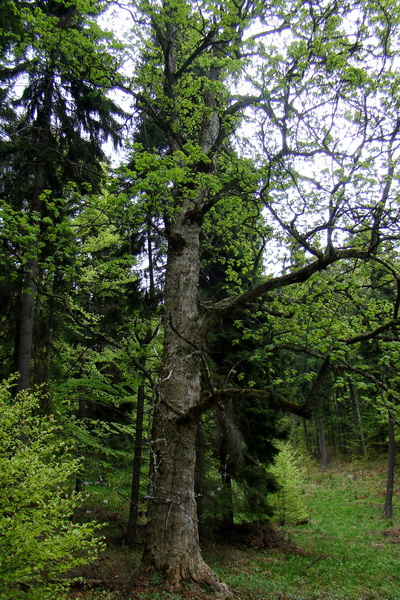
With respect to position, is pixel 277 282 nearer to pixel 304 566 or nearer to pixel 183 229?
pixel 183 229

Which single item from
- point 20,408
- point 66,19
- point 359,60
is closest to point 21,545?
point 20,408

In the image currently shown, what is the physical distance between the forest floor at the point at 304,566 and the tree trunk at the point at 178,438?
0.33 meters

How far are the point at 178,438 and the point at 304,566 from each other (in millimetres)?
5831

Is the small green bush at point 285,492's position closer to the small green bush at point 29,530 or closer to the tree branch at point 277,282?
the tree branch at point 277,282

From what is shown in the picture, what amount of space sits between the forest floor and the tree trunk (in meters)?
0.33

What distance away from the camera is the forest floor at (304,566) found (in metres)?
5.74

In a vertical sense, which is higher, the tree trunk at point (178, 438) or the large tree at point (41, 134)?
the large tree at point (41, 134)

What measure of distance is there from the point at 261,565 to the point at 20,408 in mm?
7525

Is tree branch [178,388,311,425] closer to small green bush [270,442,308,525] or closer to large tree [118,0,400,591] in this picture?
large tree [118,0,400,591]

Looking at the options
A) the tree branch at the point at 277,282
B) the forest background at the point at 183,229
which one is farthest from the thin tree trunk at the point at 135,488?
the tree branch at the point at 277,282

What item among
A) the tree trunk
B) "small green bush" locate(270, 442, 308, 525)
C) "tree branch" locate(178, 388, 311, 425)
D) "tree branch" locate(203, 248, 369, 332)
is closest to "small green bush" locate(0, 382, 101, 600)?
the tree trunk

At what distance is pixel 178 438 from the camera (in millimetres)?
6109

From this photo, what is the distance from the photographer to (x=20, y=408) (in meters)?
4.14

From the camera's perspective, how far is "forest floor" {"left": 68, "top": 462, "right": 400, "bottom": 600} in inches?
226
